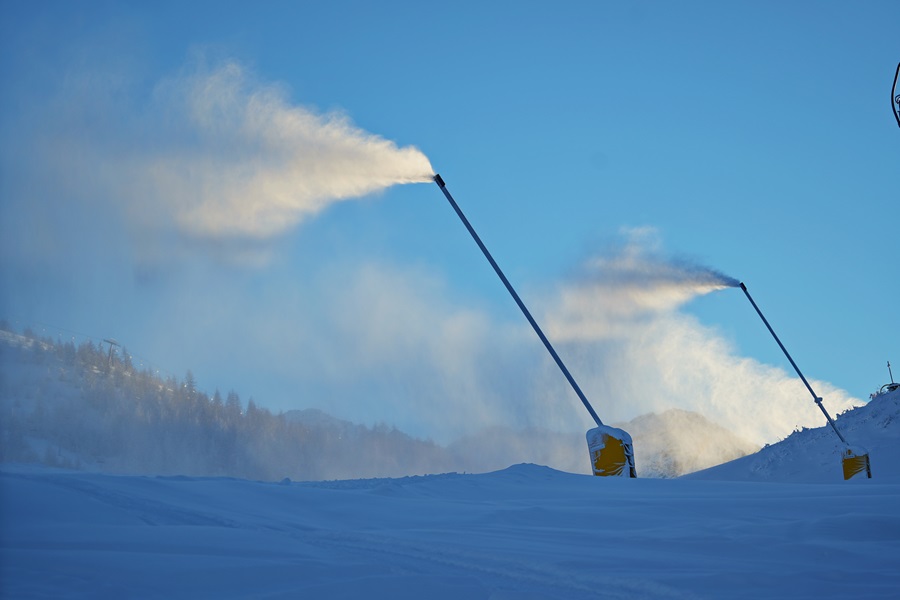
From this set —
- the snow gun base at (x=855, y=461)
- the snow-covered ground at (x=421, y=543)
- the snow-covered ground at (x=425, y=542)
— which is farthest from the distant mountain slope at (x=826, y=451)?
the snow-covered ground at (x=421, y=543)

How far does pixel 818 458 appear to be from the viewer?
45.4 meters

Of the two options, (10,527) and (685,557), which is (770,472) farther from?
(10,527)

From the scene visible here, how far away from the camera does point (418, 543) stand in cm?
832

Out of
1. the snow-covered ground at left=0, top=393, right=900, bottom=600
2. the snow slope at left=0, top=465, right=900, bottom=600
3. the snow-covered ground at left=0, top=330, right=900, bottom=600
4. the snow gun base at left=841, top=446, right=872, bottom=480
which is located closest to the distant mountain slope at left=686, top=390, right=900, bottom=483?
the snow gun base at left=841, top=446, right=872, bottom=480

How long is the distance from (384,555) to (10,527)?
146 inches

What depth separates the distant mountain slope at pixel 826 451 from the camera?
40516mm

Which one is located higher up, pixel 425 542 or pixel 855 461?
pixel 855 461

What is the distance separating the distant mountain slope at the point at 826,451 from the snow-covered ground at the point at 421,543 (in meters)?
32.6

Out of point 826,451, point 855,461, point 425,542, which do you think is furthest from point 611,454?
point 826,451

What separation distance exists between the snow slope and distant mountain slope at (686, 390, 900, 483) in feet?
108

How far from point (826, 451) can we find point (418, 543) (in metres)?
44.2

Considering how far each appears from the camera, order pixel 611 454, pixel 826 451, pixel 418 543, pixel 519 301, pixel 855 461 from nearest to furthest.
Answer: pixel 418 543 → pixel 611 454 → pixel 519 301 → pixel 855 461 → pixel 826 451

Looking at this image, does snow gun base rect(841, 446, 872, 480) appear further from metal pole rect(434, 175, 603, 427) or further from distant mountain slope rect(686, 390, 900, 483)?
metal pole rect(434, 175, 603, 427)

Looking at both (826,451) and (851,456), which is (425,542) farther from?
(826,451)
